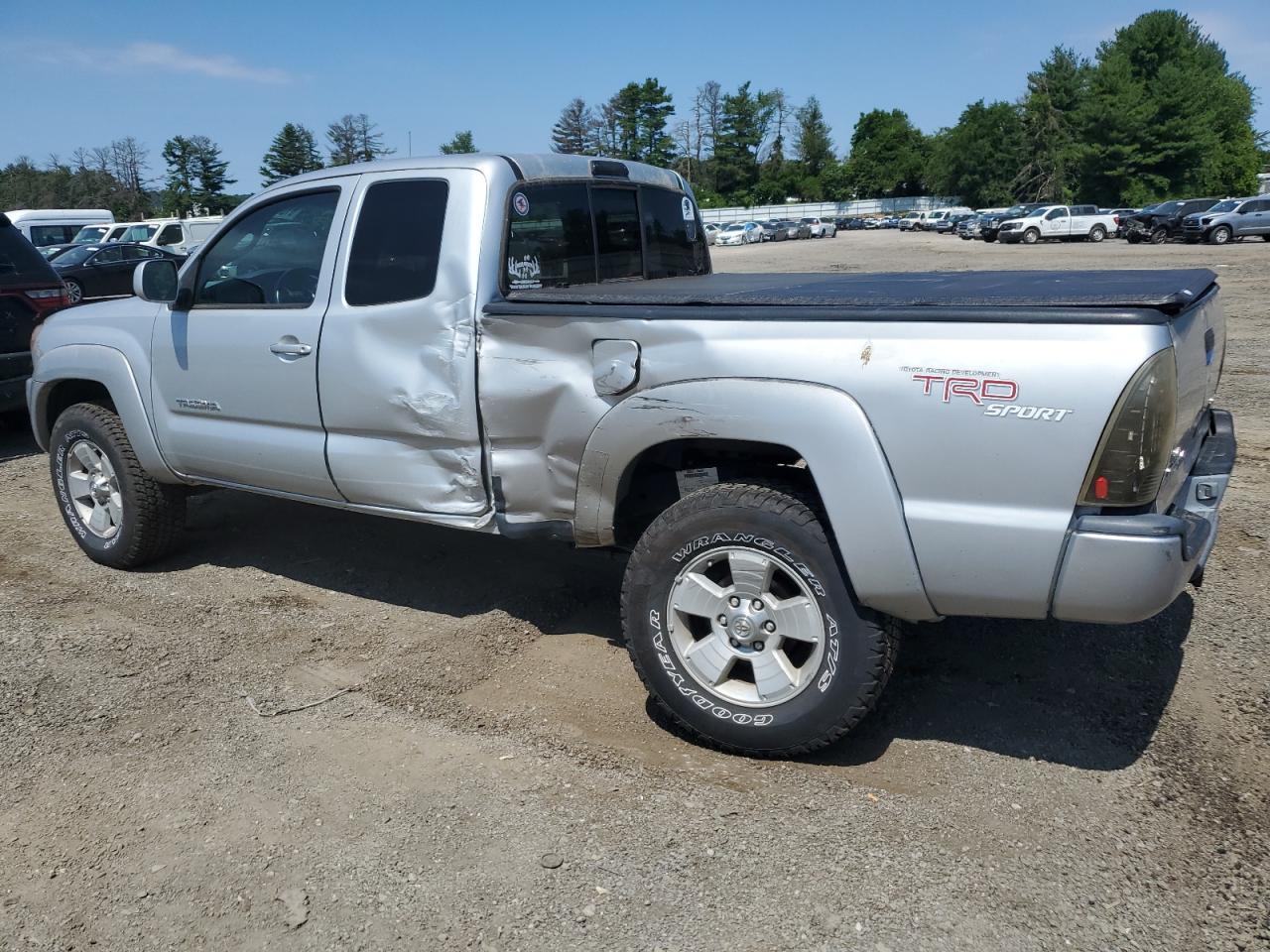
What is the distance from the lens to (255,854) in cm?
304

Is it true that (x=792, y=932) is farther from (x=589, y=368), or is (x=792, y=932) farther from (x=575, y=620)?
(x=575, y=620)

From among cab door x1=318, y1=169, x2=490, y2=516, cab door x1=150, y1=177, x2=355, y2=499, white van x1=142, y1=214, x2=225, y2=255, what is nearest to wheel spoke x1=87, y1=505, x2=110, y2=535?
cab door x1=150, y1=177, x2=355, y2=499

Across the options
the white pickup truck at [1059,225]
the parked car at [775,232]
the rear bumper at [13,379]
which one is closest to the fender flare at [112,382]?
the rear bumper at [13,379]

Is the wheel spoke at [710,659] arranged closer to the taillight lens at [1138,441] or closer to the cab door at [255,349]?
the taillight lens at [1138,441]

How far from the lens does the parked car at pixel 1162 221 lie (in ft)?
125

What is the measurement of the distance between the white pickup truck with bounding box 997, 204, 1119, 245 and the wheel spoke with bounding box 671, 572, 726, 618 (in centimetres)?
4602

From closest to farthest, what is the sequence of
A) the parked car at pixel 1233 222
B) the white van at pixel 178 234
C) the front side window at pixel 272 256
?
the front side window at pixel 272 256, the white van at pixel 178 234, the parked car at pixel 1233 222

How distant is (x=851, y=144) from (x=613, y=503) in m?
141

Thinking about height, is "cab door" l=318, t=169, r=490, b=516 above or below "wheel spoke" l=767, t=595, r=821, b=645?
above

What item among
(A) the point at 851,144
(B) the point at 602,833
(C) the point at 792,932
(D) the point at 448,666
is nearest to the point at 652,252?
(D) the point at 448,666

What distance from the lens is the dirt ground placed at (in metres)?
2.72

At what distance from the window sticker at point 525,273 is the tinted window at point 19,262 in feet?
20.2

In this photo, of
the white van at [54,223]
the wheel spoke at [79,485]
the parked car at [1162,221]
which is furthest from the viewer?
the parked car at [1162,221]

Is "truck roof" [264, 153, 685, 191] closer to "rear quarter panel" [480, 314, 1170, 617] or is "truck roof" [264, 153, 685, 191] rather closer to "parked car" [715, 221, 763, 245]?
"rear quarter panel" [480, 314, 1170, 617]
